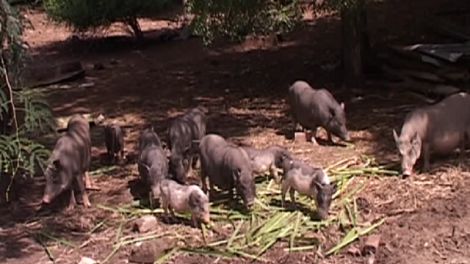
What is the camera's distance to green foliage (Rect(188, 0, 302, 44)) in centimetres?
907

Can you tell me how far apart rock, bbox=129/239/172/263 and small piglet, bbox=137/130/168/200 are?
2.58ft

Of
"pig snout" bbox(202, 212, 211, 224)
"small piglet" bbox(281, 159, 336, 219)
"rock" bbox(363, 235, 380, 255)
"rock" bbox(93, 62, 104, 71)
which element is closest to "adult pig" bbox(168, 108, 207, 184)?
"pig snout" bbox(202, 212, 211, 224)

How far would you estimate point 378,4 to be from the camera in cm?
1520

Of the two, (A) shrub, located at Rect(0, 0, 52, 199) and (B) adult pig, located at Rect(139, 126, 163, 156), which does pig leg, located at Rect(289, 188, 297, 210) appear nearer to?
(B) adult pig, located at Rect(139, 126, 163, 156)

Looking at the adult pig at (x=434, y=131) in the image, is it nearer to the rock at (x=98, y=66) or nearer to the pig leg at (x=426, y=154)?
the pig leg at (x=426, y=154)

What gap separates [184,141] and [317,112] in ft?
4.65

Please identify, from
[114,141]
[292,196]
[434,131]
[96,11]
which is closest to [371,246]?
[292,196]

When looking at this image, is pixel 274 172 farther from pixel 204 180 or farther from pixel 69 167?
pixel 69 167

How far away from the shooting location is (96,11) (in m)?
14.4

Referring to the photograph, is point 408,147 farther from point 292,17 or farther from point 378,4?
point 378,4

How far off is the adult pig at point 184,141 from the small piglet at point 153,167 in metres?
0.17

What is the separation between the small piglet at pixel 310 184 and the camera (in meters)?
5.98

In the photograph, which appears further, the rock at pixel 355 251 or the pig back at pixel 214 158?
the pig back at pixel 214 158

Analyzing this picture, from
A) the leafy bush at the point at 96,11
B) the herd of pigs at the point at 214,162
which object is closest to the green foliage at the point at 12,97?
the herd of pigs at the point at 214,162
